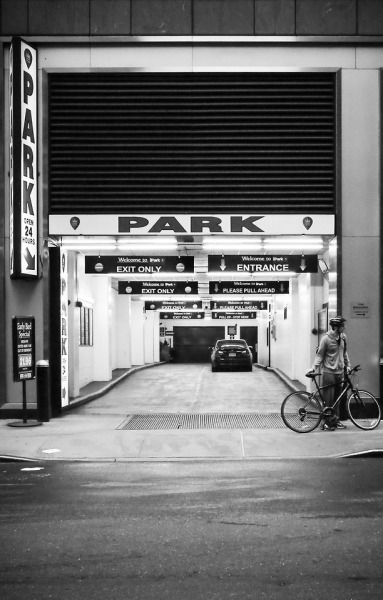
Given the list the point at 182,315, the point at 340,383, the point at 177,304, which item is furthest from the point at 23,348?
the point at 182,315

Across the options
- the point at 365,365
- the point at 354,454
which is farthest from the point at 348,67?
the point at 354,454

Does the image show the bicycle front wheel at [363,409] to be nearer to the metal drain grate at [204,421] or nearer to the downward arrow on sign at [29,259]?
the metal drain grate at [204,421]

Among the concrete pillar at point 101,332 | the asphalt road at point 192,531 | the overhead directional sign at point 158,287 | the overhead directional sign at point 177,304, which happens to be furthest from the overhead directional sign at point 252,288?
the overhead directional sign at point 177,304

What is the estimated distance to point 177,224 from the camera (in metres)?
12.7

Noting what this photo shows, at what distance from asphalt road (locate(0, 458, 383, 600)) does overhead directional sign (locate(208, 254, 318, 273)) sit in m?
5.66

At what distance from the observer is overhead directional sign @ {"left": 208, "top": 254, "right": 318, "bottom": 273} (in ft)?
45.2

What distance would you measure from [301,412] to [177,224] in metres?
4.13

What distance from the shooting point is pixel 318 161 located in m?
12.7

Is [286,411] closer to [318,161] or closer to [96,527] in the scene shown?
[318,161]

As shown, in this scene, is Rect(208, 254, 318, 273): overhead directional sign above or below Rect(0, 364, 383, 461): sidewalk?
above

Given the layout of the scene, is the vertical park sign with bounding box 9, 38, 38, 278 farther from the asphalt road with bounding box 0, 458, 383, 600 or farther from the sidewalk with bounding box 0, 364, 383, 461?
the asphalt road with bounding box 0, 458, 383, 600

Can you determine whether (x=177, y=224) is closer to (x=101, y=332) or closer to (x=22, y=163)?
(x=22, y=163)

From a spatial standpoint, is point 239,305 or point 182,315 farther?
point 182,315

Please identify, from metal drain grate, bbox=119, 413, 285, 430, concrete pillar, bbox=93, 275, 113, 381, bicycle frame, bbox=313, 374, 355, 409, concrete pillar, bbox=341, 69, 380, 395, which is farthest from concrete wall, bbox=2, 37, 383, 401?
concrete pillar, bbox=93, 275, 113, 381
